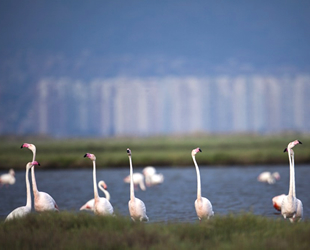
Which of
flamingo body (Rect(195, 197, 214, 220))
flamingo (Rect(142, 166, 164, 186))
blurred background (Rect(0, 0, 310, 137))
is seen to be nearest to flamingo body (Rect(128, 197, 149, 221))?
flamingo body (Rect(195, 197, 214, 220))

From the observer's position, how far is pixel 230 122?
6713 inches

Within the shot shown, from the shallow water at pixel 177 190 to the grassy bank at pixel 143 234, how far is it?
277 cm

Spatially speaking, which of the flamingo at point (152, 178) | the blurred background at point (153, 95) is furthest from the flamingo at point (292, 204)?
the blurred background at point (153, 95)

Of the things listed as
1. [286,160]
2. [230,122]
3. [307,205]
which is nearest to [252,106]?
[230,122]

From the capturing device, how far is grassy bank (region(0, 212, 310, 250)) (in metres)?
9.41

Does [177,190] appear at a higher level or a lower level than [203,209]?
higher

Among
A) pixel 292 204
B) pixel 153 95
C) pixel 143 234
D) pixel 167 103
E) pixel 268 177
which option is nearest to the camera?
pixel 143 234

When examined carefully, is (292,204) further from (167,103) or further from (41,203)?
(167,103)

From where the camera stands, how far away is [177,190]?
24.4 meters

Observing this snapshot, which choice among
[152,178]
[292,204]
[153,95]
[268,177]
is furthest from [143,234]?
[153,95]

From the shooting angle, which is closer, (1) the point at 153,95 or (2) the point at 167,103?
(1) the point at 153,95

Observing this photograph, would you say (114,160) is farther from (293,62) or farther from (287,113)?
(293,62)

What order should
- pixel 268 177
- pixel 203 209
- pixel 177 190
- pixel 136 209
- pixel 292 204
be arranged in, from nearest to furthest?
pixel 292 204, pixel 203 209, pixel 136 209, pixel 177 190, pixel 268 177

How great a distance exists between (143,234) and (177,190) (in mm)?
14724
